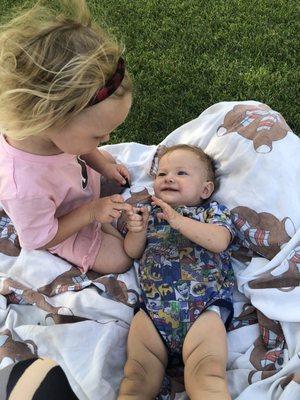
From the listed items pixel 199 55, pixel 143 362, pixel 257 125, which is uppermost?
pixel 257 125

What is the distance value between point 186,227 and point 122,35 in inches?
79.3

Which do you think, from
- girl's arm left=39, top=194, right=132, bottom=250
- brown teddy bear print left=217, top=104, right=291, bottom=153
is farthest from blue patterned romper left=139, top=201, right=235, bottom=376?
brown teddy bear print left=217, top=104, right=291, bottom=153

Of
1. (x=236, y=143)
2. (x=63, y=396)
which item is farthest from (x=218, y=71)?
(x=63, y=396)

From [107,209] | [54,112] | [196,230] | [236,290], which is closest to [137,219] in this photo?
[107,209]

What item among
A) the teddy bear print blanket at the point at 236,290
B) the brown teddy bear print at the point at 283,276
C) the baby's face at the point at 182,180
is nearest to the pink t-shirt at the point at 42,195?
the teddy bear print blanket at the point at 236,290

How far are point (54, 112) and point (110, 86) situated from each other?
0.67ft

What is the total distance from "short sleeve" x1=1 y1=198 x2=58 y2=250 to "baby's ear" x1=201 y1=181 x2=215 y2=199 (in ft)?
2.31

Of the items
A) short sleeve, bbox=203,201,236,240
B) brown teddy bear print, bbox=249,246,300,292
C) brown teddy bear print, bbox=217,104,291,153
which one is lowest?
brown teddy bear print, bbox=249,246,300,292

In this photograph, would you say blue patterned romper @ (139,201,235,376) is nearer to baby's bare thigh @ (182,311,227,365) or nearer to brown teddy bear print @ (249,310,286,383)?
baby's bare thigh @ (182,311,227,365)

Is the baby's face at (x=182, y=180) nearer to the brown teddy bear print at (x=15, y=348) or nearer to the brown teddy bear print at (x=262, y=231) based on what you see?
the brown teddy bear print at (x=262, y=231)

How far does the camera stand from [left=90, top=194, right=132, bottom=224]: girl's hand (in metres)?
2.14

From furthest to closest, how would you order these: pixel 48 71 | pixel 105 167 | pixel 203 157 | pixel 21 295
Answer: pixel 105 167, pixel 203 157, pixel 21 295, pixel 48 71

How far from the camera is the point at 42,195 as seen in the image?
2080mm

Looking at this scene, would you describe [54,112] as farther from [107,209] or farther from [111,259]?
[111,259]
